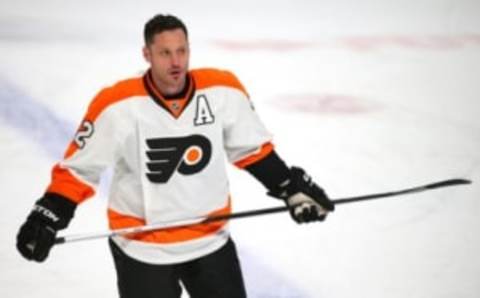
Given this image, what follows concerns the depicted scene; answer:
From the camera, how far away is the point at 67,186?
185 centimetres

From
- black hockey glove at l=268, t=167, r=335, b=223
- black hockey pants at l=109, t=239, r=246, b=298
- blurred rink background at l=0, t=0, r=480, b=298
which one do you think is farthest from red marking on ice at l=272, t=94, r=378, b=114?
black hockey pants at l=109, t=239, r=246, b=298

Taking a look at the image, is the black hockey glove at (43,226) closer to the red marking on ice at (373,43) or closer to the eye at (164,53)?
the eye at (164,53)

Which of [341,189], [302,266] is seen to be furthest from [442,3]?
[302,266]

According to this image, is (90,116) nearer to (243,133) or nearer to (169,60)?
(169,60)

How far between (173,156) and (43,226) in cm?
33

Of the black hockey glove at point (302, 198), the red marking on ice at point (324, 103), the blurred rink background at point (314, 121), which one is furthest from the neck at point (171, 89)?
the red marking on ice at point (324, 103)

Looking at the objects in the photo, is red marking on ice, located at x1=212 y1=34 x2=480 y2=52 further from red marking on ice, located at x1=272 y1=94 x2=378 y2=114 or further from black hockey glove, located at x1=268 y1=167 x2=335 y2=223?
black hockey glove, located at x1=268 y1=167 x2=335 y2=223

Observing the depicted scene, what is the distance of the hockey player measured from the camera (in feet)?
5.98

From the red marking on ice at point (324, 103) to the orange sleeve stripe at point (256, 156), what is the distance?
6.45 ft

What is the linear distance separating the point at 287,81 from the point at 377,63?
26.6 inches

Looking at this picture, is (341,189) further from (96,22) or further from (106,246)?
(96,22)

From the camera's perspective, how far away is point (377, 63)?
15.6ft

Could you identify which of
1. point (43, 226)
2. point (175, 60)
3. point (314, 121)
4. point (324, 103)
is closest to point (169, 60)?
point (175, 60)

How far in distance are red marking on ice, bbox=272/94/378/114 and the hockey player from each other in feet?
6.73
